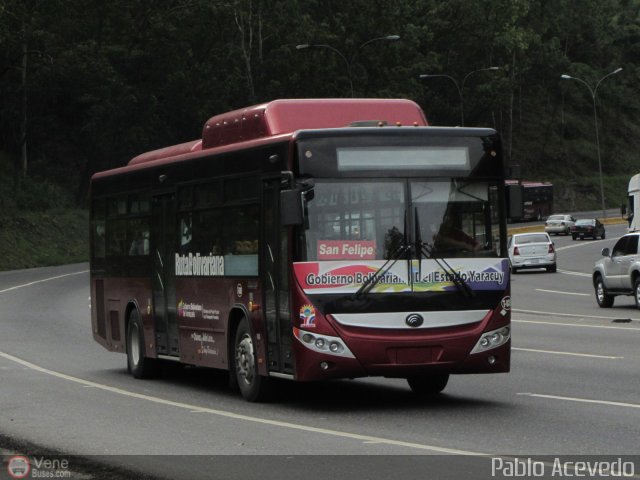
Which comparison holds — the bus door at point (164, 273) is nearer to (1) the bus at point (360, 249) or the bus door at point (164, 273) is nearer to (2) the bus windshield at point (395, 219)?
(1) the bus at point (360, 249)

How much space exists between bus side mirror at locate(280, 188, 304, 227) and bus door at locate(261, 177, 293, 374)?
0.41m

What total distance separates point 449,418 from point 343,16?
85899 millimetres

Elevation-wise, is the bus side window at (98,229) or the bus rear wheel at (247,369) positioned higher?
the bus side window at (98,229)

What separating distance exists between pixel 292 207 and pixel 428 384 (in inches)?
113

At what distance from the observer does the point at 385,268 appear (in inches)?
559

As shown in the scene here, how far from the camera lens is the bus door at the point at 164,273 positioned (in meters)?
17.8

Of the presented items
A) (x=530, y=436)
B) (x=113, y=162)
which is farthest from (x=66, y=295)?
(x=113, y=162)

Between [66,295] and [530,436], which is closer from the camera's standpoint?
[530,436]

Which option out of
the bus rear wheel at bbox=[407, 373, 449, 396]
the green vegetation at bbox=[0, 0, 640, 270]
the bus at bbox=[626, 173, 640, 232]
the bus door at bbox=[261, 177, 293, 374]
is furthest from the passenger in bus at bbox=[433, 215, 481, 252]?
the green vegetation at bbox=[0, 0, 640, 270]


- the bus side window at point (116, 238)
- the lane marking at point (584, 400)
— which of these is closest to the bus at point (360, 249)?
the lane marking at point (584, 400)

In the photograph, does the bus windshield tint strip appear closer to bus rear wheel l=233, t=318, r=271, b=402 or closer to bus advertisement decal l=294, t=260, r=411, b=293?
bus advertisement decal l=294, t=260, r=411, b=293

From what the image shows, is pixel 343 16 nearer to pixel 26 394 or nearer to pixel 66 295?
pixel 66 295

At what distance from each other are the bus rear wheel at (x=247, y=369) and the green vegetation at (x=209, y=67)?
43994 mm

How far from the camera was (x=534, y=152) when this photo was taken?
123 metres
